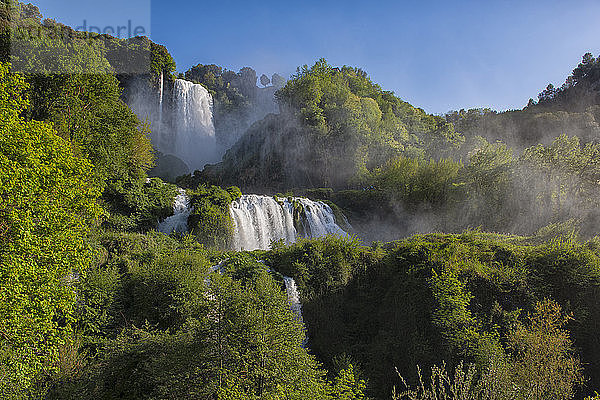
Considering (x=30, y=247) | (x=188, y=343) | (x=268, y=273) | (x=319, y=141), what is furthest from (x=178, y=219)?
(x=319, y=141)

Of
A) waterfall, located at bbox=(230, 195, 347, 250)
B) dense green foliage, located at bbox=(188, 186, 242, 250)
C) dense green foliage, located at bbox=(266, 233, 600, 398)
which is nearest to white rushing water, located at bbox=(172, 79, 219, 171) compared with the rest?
waterfall, located at bbox=(230, 195, 347, 250)

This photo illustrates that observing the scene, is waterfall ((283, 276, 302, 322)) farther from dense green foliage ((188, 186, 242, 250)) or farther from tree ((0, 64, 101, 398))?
tree ((0, 64, 101, 398))

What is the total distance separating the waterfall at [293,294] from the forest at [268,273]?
0.08 meters

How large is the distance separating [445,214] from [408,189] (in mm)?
3018

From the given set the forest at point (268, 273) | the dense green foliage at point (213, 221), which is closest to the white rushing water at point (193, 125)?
the forest at point (268, 273)

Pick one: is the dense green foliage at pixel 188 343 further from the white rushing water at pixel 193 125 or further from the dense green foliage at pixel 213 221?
the white rushing water at pixel 193 125

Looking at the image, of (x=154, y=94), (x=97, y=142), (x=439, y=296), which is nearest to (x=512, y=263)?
(x=439, y=296)

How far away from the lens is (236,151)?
117 feet

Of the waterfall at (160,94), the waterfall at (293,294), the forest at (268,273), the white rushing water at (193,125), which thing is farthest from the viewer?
the white rushing water at (193,125)

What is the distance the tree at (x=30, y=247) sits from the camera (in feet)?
22.4

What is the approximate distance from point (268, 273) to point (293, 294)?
4.59 ft

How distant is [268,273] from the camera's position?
12.1 meters

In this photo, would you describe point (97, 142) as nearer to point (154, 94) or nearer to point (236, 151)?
point (236, 151)

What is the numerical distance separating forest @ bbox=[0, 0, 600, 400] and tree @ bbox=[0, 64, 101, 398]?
49 millimetres
